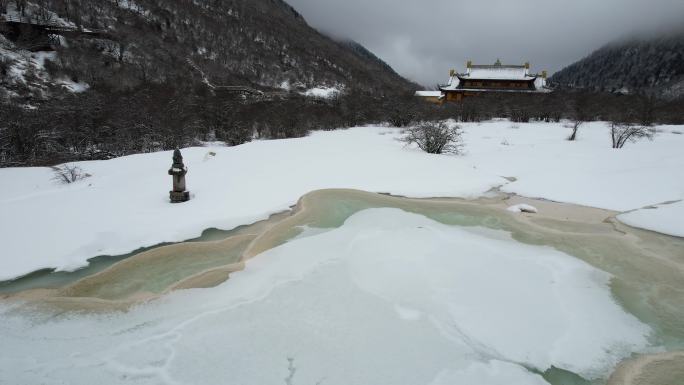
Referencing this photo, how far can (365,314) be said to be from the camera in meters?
3.36

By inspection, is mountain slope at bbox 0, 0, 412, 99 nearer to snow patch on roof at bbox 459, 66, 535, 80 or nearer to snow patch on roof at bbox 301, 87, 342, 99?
snow patch on roof at bbox 301, 87, 342, 99

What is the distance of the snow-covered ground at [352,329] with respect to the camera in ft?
8.79

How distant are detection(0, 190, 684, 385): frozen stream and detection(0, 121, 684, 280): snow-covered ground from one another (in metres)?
1.09

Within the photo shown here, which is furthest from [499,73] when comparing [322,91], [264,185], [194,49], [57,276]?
[57,276]

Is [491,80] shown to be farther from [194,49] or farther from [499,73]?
[194,49]

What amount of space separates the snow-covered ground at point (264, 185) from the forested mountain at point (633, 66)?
64.0 metres

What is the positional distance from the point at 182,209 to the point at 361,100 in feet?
71.8

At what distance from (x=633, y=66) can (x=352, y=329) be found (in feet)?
355

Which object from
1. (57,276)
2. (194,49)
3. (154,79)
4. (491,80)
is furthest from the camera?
(194,49)

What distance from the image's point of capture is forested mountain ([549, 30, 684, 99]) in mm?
68875

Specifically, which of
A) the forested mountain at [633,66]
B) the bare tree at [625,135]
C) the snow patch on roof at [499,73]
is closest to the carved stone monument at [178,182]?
the bare tree at [625,135]

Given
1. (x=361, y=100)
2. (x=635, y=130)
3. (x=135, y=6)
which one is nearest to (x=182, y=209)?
(x=635, y=130)

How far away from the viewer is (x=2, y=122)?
1191 centimetres

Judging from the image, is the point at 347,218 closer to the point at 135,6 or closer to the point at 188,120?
the point at 188,120
